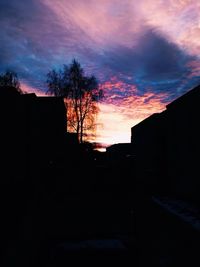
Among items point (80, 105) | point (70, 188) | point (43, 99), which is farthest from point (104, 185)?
point (80, 105)

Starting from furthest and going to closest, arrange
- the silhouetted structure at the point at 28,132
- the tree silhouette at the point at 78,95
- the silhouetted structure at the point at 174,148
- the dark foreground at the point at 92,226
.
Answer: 1. the tree silhouette at the point at 78,95
2. the silhouetted structure at the point at 28,132
3. the silhouetted structure at the point at 174,148
4. the dark foreground at the point at 92,226

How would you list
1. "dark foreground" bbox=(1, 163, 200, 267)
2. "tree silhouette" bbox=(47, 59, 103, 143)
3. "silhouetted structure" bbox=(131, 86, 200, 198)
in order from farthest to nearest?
"tree silhouette" bbox=(47, 59, 103, 143), "silhouetted structure" bbox=(131, 86, 200, 198), "dark foreground" bbox=(1, 163, 200, 267)

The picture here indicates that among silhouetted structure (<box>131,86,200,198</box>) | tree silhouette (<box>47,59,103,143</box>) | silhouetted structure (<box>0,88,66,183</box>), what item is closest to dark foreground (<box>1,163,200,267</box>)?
silhouetted structure (<box>131,86,200,198</box>)

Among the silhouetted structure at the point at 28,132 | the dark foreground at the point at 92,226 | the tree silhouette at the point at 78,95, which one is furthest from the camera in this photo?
the tree silhouette at the point at 78,95

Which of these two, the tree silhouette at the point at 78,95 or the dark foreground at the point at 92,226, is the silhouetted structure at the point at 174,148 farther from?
the tree silhouette at the point at 78,95

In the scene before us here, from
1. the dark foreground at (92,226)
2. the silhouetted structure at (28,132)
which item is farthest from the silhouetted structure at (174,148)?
the silhouetted structure at (28,132)

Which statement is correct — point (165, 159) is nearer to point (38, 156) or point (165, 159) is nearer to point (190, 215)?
point (190, 215)

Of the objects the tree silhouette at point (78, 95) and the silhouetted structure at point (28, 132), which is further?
the tree silhouette at point (78, 95)

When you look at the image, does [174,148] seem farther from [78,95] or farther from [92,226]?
[78,95]

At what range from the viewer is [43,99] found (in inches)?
703

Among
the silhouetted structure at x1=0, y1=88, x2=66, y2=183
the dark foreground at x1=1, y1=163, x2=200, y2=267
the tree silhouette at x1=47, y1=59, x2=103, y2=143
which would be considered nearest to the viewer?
the dark foreground at x1=1, y1=163, x2=200, y2=267

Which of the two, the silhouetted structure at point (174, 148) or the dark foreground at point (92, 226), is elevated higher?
the silhouetted structure at point (174, 148)

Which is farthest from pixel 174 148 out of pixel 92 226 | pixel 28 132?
pixel 28 132

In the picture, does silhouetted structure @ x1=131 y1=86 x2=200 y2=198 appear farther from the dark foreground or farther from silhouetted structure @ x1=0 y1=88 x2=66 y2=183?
silhouetted structure @ x1=0 y1=88 x2=66 y2=183
